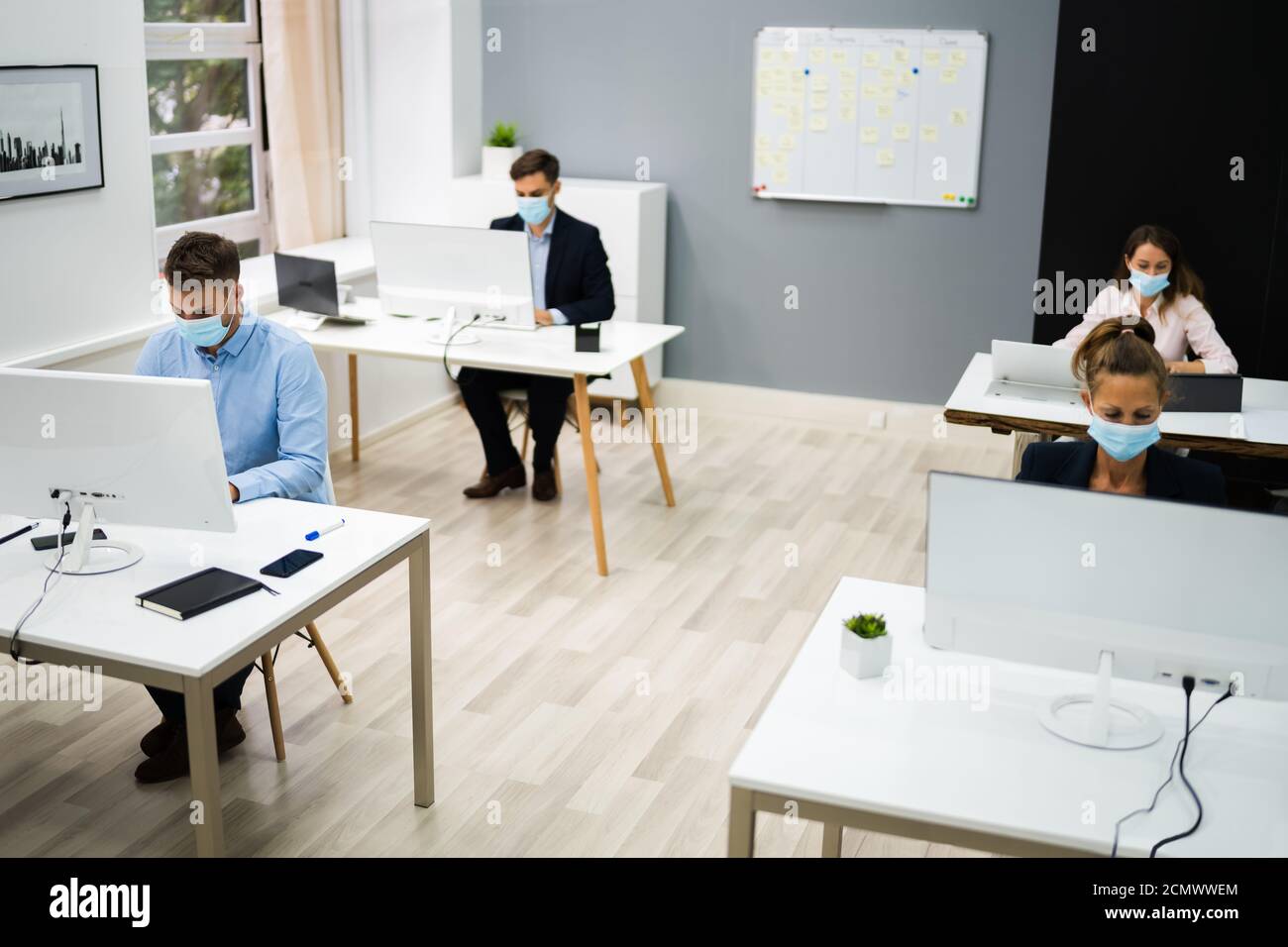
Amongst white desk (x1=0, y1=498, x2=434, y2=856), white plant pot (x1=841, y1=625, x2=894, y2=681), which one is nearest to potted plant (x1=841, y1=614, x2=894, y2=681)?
white plant pot (x1=841, y1=625, x2=894, y2=681)

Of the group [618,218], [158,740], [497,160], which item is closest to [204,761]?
[158,740]

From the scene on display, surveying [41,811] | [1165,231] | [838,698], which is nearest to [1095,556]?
[838,698]

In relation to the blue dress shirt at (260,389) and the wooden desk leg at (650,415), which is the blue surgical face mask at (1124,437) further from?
the wooden desk leg at (650,415)

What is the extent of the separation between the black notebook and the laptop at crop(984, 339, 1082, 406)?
251 cm

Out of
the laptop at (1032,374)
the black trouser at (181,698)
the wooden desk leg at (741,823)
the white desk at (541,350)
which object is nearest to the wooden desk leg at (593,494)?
the white desk at (541,350)

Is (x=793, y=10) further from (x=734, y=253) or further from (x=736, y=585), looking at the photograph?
(x=736, y=585)

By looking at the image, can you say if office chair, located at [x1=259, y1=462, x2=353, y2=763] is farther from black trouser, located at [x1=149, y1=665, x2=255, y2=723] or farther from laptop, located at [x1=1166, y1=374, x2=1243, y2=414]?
laptop, located at [x1=1166, y1=374, x2=1243, y2=414]

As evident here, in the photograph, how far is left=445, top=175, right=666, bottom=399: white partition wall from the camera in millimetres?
6023

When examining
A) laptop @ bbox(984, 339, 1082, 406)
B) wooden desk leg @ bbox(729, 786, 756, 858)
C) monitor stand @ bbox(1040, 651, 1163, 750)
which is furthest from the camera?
laptop @ bbox(984, 339, 1082, 406)

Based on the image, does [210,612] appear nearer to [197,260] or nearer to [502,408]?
[197,260]

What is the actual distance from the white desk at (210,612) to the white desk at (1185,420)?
1.90m

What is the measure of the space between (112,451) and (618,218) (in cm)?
379

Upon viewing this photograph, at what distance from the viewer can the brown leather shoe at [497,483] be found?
528 centimetres
